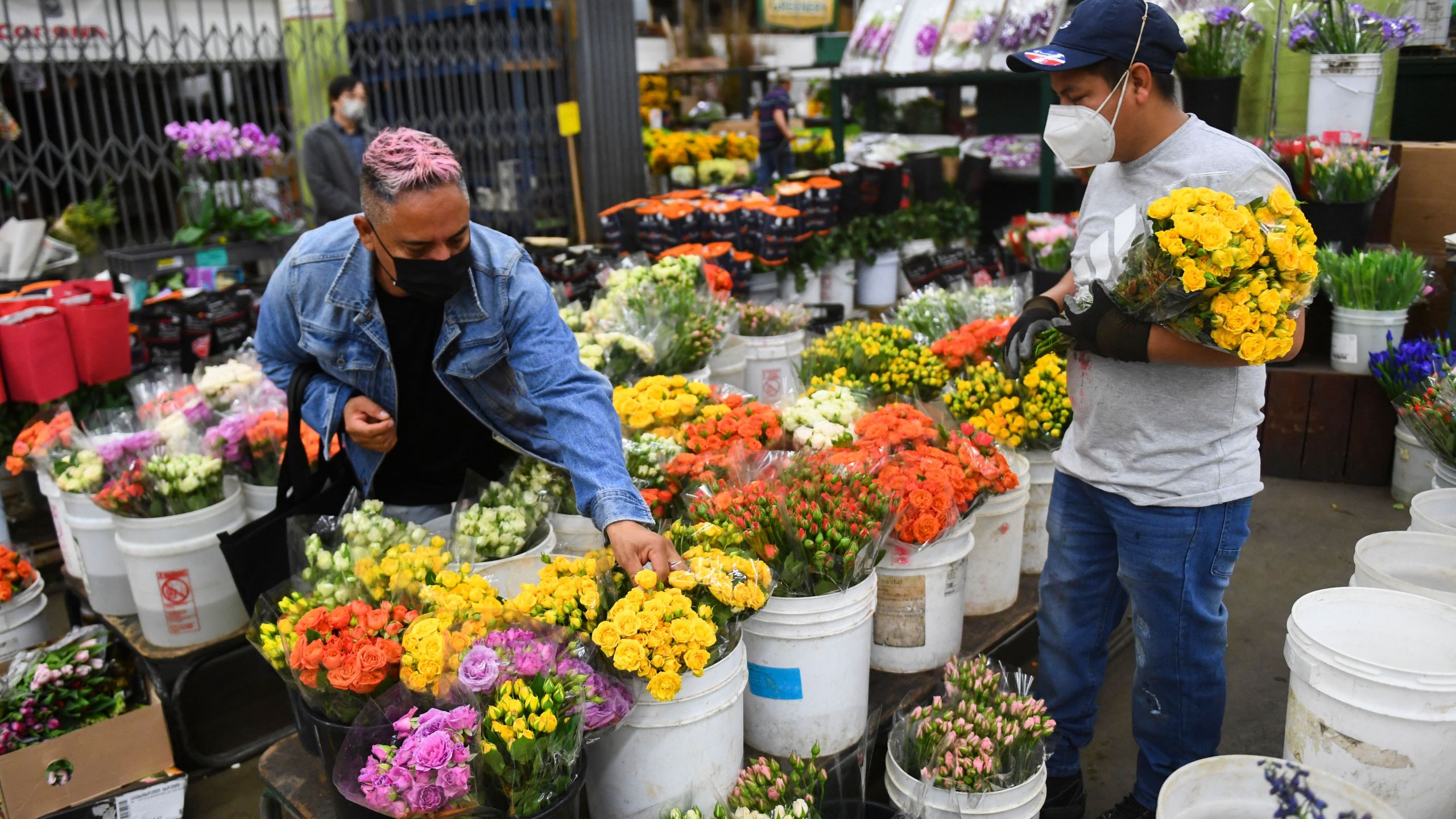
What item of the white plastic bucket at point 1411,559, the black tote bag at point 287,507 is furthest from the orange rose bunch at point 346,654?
the white plastic bucket at point 1411,559

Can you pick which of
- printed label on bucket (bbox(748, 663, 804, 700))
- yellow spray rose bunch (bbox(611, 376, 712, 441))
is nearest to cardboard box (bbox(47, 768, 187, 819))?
yellow spray rose bunch (bbox(611, 376, 712, 441))

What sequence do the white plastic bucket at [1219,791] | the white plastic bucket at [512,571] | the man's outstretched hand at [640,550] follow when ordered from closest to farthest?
the white plastic bucket at [1219,791], the man's outstretched hand at [640,550], the white plastic bucket at [512,571]

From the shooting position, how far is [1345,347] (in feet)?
14.1

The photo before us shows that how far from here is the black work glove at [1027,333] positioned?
2195 mm

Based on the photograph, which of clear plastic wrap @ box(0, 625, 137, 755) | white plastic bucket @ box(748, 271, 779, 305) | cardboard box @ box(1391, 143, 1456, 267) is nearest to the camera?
clear plastic wrap @ box(0, 625, 137, 755)

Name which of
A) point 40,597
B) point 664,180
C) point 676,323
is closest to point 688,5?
point 664,180

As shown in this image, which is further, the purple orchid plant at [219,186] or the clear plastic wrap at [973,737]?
the purple orchid plant at [219,186]

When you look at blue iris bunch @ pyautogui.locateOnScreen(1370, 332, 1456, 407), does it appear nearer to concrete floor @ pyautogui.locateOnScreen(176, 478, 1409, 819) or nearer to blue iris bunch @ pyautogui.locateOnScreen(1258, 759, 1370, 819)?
concrete floor @ pyautogui.locateOnScreen(176, 478, 1409, 819)

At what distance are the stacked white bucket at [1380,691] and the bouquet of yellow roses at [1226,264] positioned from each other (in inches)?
21.4

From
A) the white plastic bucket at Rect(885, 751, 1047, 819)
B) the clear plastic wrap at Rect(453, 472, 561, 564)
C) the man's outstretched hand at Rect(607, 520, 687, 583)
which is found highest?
the man's outstretched hand at Rect(607, 520, 687, 583)

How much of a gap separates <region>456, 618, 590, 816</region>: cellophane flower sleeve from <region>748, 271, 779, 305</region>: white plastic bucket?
390 centimetres

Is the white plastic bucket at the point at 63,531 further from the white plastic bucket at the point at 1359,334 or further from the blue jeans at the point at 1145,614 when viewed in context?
the white plastic bucket at the point at 1359,334

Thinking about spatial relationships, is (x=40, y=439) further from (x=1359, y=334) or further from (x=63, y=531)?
(x=1359, y=334)

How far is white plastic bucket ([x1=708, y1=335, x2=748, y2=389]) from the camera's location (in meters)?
4.19
